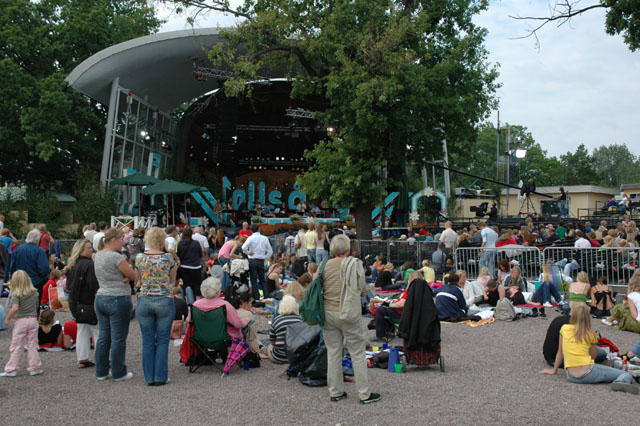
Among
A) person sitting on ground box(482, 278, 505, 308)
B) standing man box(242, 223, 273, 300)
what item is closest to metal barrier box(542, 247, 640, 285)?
person sitting on ground box(482, 278, 505, 308)

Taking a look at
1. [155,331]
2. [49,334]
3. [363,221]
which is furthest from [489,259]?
[49,334]

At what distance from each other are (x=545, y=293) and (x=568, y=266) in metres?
1.85

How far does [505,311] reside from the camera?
10281 millimetres

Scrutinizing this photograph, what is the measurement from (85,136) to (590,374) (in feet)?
82.2

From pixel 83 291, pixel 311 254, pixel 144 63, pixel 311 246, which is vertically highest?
pixel 144 63

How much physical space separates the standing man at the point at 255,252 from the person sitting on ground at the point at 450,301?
3647mm

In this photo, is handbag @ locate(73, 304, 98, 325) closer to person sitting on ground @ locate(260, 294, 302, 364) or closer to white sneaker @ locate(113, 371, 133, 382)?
white sneaker @ locate(113, 371, 133, 382)

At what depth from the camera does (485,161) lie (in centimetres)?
7200

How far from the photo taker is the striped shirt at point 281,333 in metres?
7.04

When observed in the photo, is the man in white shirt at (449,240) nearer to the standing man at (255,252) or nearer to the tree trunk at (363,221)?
the tree trunk at (363,221)

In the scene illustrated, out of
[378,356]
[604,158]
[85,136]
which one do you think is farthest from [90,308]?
[604,158]

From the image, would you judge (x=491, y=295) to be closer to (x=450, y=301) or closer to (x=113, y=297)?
(x=450, y=301)

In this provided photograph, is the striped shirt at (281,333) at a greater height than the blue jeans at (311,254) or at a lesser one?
lesser

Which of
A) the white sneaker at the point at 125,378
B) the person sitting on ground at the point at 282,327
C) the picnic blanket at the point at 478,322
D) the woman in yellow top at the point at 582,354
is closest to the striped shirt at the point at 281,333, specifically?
the person sitting on ground at the point at 282,327
